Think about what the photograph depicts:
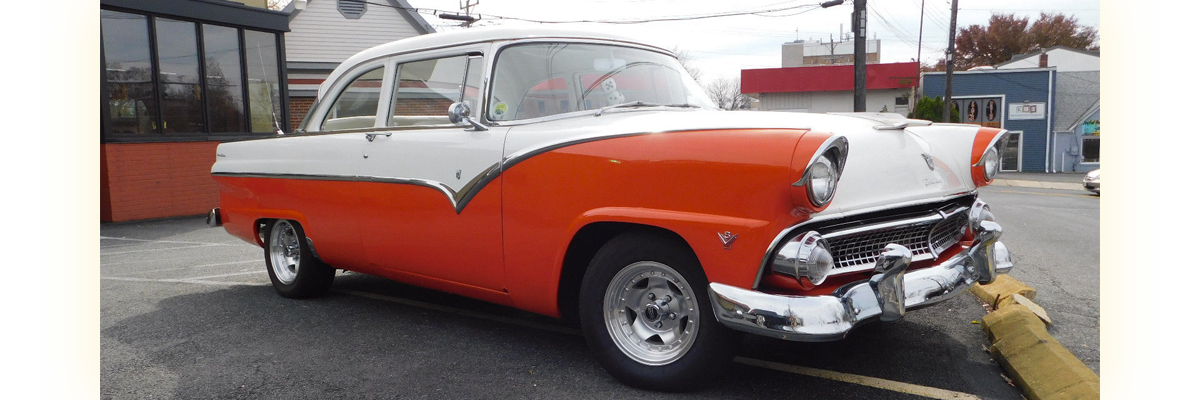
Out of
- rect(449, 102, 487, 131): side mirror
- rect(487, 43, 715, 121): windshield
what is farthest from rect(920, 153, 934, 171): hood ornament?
rect(449, 102, 487, 131): side mirror

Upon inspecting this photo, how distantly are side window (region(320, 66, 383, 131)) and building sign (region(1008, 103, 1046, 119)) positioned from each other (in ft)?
126

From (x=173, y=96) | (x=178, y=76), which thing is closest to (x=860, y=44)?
(x=178, y=76)

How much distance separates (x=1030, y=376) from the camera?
11.0 feet

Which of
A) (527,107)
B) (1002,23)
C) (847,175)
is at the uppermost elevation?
(1002,23)

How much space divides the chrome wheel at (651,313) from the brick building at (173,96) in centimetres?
1089

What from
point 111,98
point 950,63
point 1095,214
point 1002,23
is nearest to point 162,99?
point 111,98

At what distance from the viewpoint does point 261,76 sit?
14.1m

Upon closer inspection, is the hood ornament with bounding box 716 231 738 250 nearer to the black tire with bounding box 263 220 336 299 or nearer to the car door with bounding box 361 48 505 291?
the car door with bounding box 361 48 505 291

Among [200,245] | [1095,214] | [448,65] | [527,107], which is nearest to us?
[527,107]

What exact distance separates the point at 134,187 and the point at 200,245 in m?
3.89

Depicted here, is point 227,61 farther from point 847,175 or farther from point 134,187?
point 847,175

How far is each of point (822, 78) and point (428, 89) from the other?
38493mm

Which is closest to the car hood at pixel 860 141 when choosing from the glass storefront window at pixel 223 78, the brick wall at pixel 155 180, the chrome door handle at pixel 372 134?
the chrome door handle at pixel 372 134

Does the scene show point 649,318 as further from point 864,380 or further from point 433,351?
point 433,351
